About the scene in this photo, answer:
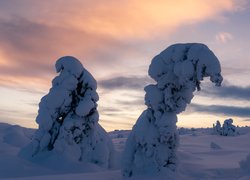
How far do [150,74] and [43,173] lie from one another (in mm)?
9329

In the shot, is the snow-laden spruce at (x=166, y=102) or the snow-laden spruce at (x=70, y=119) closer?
the snow-laden spruce at (x=166, y=102)

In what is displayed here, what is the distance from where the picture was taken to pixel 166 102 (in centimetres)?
1577

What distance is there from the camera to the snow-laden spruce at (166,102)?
14773 millimetres

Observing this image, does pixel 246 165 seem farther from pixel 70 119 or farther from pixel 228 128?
pixel 228 128

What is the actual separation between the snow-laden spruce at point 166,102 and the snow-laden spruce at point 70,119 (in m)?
6.73

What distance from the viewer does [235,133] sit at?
6550 cm

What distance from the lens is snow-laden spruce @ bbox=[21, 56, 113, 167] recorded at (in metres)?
23.0

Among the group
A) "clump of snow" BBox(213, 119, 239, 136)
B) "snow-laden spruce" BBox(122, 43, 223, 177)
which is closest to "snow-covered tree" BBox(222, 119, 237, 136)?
"clump of snow" BBox(213, 119, 239, 136)

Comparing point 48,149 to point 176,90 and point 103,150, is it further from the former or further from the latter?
point 176,90

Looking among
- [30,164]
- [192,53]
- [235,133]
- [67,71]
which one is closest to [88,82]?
[67,71]

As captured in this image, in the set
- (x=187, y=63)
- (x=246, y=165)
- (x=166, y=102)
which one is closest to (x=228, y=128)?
(x=246, y=165)

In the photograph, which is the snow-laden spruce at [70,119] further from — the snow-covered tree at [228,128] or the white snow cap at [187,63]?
the snow-covered tree at [228,128]

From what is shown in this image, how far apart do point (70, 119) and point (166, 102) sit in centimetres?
888

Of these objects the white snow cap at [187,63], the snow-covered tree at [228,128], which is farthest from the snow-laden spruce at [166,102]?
the snow-covered tree at [228,128]
